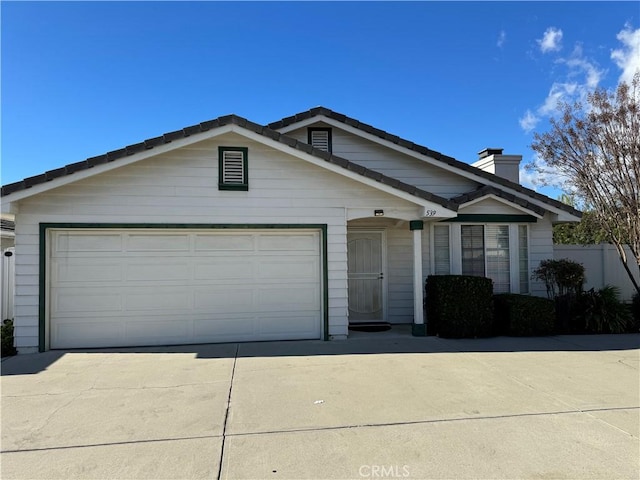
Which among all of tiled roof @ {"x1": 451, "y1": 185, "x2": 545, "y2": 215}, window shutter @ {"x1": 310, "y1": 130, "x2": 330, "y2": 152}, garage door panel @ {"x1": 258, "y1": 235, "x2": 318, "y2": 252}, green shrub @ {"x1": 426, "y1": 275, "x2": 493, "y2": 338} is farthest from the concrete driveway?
window shutter @ {"x1": 310, "y1": 130, "x2": 330, "y2": 152}

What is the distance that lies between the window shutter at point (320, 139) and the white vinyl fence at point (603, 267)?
6.83 m

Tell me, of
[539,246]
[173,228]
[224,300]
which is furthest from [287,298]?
[539,246]

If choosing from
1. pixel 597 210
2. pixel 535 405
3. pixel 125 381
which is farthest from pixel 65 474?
pixel 597 210

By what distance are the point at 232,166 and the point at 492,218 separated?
5858mm

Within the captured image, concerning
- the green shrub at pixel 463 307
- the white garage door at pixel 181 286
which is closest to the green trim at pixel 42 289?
the white garage door at pixel 181 286

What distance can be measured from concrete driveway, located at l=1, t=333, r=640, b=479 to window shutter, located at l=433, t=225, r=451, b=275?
2910 millimetres

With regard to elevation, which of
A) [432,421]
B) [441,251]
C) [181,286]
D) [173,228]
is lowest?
[432,421]

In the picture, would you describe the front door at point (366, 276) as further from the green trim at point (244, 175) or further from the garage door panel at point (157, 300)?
the garage door panel at point (157, 300)

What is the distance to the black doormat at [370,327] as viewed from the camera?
965 cm

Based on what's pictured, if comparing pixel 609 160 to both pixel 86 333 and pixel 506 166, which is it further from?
pixel 86 333

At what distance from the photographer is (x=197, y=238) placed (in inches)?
328

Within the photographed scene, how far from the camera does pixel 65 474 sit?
11.4 ft

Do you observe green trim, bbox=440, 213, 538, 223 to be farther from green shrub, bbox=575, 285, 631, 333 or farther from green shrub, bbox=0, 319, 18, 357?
green shrub, bbox=0, 319, 18, 357

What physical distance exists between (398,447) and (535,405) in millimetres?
1972
